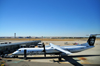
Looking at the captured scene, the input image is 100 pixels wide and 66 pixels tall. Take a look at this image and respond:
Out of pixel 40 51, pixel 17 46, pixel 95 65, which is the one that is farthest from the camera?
pixel 17 46

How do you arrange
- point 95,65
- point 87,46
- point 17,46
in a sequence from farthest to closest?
point 17,46
point 87,46
point 95,65

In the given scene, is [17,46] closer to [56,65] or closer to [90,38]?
[56,65]

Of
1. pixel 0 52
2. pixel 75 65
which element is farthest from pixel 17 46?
pixel 75 65

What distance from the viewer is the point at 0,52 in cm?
2642

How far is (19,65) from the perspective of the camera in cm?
1617

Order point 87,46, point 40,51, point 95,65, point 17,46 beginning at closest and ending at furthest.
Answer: point 95,65 → point 40,51 → point 87,46 → point 17,46

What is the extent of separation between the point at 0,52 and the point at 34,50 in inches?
545

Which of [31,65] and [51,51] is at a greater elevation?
[51,51]

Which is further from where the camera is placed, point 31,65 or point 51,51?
point 51,51

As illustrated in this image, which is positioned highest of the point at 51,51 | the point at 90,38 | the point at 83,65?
the point at 90,38

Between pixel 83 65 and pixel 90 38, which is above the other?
pixel 90 38

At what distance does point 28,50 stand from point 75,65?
46.2 feet

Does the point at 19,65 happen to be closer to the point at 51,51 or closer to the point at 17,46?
the point at 51,51

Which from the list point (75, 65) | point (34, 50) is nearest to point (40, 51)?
point (34, 50)
